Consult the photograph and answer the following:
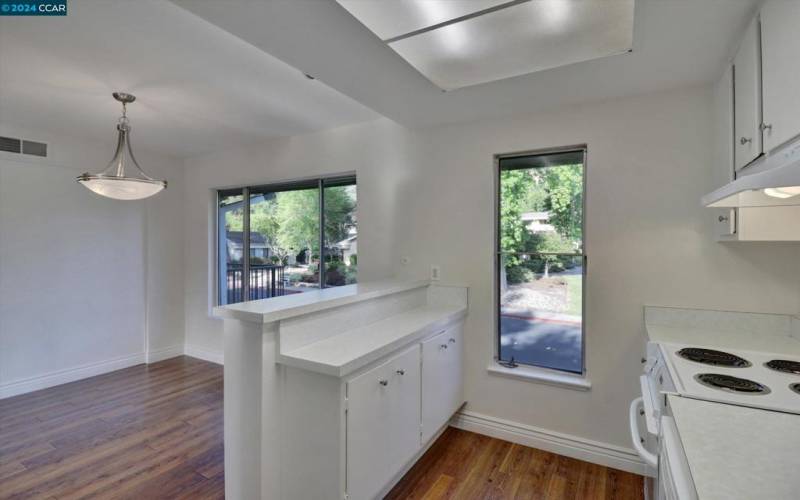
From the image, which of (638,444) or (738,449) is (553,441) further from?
(738,449)

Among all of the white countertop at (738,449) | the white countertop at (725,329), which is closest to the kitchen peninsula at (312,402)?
the white countertop at (738,449)

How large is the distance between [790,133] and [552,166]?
1.55 m

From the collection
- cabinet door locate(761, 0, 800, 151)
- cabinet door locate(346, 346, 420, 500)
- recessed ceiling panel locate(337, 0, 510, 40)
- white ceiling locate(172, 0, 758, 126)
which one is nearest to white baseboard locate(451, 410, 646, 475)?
cabinet door locate(346, 346, 420, 500)

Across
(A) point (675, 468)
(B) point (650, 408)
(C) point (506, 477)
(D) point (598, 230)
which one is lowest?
(C) point (506, 477)

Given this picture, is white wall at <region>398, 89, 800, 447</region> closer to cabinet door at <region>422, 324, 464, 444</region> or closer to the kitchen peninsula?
cabinet door at <region>422, 324, 464, 444</region>

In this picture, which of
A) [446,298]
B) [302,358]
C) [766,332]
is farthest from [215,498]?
[766,332]

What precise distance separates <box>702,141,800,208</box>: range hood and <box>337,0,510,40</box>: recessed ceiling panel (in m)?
1.01

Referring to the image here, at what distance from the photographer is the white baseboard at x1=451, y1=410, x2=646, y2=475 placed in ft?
7.95

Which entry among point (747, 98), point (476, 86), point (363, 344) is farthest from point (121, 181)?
point (747, 98)

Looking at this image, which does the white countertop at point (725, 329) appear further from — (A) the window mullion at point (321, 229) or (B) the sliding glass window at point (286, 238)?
(A) the window mullion at point (321, 229)

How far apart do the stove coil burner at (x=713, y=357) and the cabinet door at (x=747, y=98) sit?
2.75 ft

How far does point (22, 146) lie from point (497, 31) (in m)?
4.47

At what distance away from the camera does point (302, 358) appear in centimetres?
Answer: 171

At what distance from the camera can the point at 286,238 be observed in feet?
13.8
